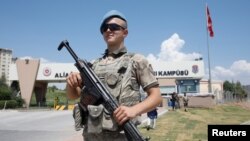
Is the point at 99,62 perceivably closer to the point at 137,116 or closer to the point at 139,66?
the point at 139,66

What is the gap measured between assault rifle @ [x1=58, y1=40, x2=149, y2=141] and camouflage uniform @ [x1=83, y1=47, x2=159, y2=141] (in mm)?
76

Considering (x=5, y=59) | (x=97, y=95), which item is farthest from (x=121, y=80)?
(x=5, y=59)

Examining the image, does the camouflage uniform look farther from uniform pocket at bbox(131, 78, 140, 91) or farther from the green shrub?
the green shrub

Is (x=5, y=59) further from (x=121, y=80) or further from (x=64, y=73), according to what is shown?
(x=121, y=80)

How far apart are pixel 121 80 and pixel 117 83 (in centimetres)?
4

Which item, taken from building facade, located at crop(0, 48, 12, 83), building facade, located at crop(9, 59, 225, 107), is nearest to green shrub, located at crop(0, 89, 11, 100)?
building facade, located at crop(9, 59, 225, 107)

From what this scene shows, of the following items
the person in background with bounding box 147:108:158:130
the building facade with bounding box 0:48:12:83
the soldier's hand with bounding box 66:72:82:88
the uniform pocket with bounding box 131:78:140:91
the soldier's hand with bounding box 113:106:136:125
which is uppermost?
the building facade with bounding box 0:48:12:83

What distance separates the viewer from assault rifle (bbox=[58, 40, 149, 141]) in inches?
95.3

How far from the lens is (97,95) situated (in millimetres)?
2545

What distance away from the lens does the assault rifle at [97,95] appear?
2420 mm

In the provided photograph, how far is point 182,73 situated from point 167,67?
1.63 metres

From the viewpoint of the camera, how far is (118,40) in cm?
276

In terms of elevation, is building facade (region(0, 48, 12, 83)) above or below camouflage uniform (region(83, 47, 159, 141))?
above

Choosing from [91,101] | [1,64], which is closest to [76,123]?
[91,101]
